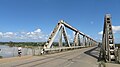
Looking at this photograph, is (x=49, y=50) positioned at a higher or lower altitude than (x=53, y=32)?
lower

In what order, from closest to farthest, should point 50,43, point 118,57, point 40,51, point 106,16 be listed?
point 118,57 → point 106,16 → point 40,51 → point 50,43

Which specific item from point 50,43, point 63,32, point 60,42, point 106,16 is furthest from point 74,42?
point 106,16

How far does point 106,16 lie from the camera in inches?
1083

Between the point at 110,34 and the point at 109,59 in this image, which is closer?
the point at 109,59

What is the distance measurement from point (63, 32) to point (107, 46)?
32.4m

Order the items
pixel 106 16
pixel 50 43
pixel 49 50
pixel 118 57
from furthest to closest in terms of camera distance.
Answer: pixel 50 43 < pixel 49 50 < pixel 106 16 < pixel 118 57

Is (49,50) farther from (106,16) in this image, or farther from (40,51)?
(106,16)

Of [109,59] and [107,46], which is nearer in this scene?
[109,59]

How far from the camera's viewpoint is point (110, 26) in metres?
26.6

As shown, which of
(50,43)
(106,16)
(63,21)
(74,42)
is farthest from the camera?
(74,42)

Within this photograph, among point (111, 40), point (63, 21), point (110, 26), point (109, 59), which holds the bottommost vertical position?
point (109, 59)

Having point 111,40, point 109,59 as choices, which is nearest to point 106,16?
point 111,40

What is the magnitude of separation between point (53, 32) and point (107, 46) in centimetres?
2551

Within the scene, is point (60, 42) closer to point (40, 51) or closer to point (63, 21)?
point (63, 21)
